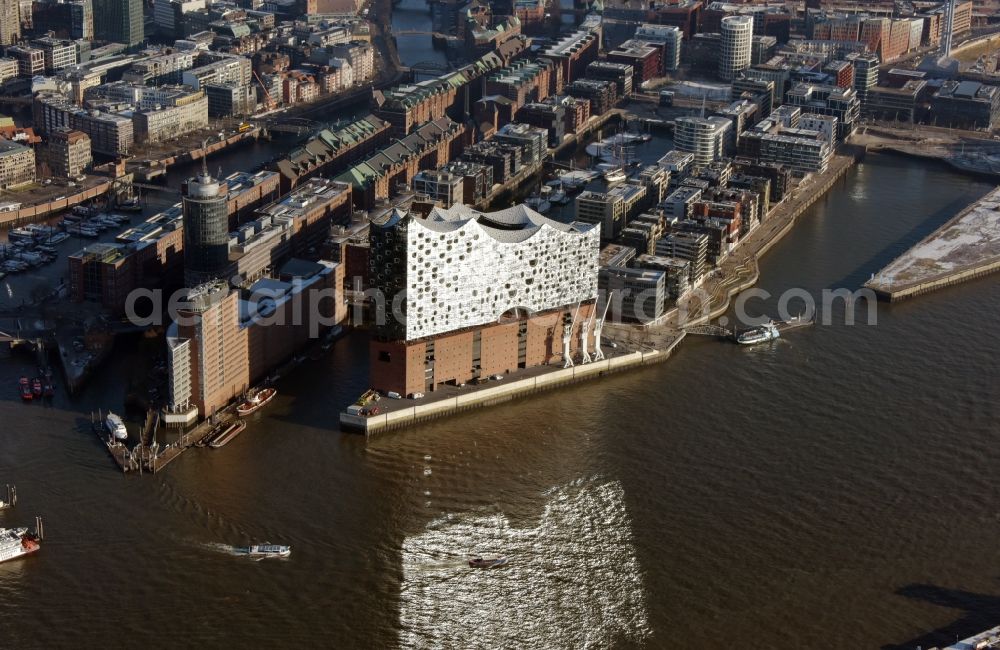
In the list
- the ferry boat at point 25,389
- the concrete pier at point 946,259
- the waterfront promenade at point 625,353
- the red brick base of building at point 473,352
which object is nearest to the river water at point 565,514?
the ferry boat at point 25,389

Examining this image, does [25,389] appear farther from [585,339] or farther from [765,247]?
[765,247]

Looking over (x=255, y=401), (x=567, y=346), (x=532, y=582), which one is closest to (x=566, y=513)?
(x=532, y=582)

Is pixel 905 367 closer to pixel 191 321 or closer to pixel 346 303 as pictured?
pixel 346 303

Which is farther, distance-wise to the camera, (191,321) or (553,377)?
(553,377)

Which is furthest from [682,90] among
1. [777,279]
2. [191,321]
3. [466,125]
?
[191,321]

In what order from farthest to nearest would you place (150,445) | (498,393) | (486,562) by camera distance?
(498,393), (150,445), (486,562)

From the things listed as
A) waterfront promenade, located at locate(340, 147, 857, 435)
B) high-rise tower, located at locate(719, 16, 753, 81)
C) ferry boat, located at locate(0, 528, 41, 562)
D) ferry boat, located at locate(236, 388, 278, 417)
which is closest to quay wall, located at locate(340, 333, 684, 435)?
waterfront promenade, located at locate(340, 147, 857, 435)

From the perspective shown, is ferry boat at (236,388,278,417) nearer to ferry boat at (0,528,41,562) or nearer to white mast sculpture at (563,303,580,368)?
ferry boat at (0,528,41,562)
